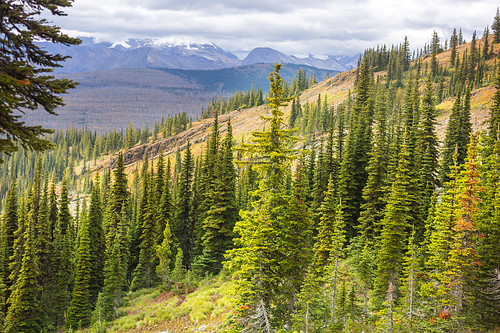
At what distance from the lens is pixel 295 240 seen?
835 inches

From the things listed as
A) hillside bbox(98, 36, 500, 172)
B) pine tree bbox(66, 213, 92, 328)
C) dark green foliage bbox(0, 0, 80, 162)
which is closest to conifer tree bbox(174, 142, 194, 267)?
pine tree bbox(66, 213, 92, 328)

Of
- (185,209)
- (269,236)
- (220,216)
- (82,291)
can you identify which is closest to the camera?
(269,236)

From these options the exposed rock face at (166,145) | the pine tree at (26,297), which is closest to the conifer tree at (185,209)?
the pine tree at (26,297)

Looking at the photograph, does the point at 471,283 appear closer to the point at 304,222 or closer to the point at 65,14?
the point at 304,222

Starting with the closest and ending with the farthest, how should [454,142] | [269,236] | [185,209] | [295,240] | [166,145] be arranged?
[269,236] < [295,240] < [454,142] < [185,209] < [166,145]

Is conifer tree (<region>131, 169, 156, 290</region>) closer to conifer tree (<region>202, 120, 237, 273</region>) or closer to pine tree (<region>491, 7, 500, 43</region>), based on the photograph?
conifer tree (<region>202, 120, 237, 273</region>)

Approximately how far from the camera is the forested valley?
1891 centimetres

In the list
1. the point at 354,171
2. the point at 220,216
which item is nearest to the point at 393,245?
the point at 354,171

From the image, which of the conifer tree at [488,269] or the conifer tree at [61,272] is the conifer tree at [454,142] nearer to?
the conifer tree at [488,269]

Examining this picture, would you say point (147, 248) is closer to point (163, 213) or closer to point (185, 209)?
point (163, 213)

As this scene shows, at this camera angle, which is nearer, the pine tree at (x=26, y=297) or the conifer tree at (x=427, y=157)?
the conifer tree at (x=427, y=157)

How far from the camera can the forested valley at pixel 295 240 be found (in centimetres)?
1891

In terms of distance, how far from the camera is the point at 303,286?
72.6 feet

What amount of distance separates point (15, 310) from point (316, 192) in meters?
41.2
